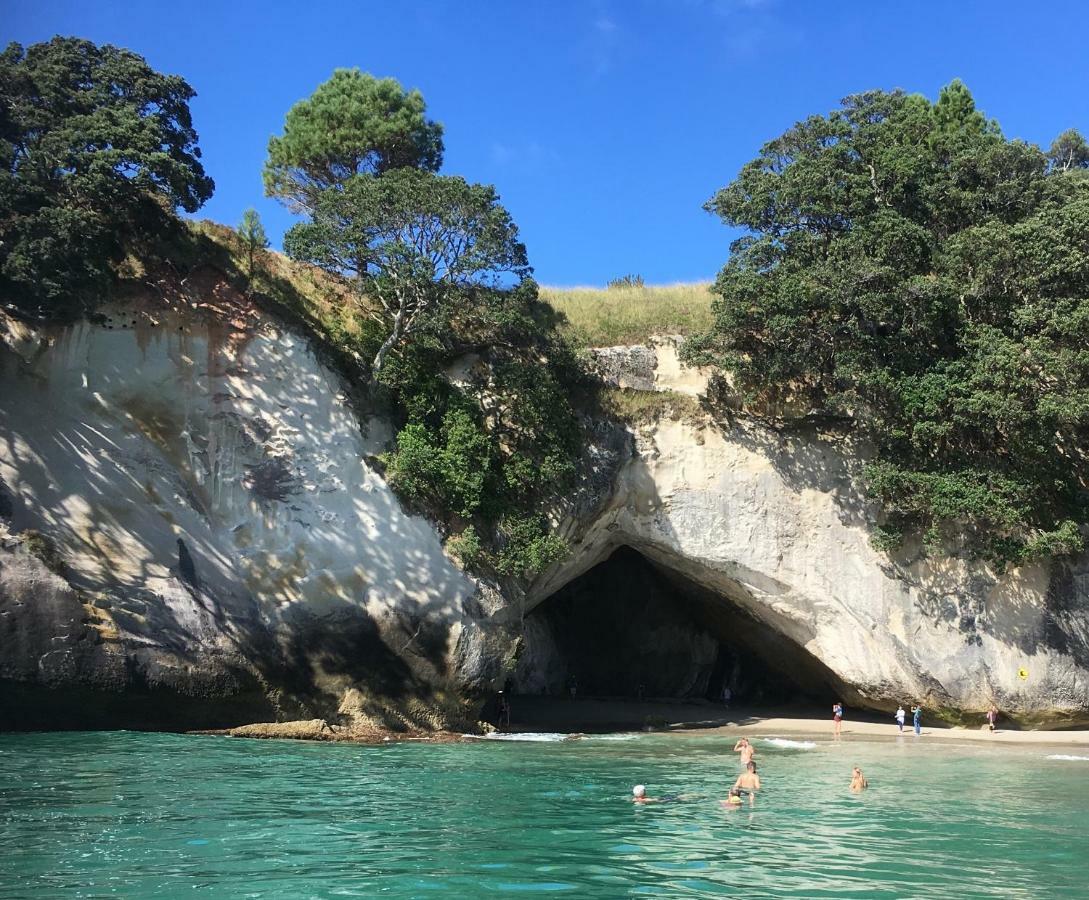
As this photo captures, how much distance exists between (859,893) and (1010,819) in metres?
6.12

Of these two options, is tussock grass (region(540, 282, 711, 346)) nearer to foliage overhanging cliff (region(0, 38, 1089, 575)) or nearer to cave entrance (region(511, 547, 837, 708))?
foliage overhanging cliff (region(0, 38, 1089, 575))

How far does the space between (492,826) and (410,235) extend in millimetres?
18410

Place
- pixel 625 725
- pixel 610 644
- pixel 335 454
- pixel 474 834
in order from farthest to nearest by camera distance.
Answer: pixel 610 644 → pixel 625 725 → pixel 335 454 → pixel 474 834

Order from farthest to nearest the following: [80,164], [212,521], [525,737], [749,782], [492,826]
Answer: [525,737] < [212,521] < [80,164] < [749,782] < [492,826]

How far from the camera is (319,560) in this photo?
83.4 ft

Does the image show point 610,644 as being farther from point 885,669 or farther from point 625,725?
point 885,669

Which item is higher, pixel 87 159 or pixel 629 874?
pixel 87 159

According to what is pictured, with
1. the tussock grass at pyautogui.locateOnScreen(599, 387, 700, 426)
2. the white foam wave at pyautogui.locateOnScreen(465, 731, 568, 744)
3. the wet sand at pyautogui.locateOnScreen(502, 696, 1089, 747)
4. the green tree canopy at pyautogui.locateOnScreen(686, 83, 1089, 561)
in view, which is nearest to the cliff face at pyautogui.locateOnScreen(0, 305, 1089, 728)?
the tussock grass at pyautogui.locateOnScreen(599, 387, 700, 426)

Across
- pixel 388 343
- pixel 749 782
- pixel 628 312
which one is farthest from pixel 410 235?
pixel 749 782

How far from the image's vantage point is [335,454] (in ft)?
87.4

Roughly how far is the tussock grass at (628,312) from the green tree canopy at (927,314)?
3.23 m

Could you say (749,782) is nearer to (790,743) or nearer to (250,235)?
(790,743)

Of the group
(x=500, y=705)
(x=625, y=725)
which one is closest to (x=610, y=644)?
(x=625, y=725)

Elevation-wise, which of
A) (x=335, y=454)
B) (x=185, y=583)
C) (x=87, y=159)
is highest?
(x=87, y=159)
